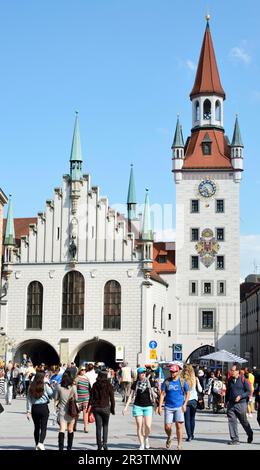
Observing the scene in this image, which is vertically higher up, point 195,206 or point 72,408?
point 195,206

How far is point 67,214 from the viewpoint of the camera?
5859cm

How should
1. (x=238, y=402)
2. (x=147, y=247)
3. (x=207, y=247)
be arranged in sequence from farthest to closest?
(x=207, y=247)
(x=147, y=247)
(x=238, y=402)

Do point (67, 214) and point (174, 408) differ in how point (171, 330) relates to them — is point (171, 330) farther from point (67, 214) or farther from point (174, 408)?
point (174, 408)

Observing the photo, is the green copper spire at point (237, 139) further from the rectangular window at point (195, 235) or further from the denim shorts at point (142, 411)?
the denim shorts at point (142, 411)

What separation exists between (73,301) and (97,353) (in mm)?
5502

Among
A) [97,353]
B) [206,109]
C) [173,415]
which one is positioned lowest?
[173,415]

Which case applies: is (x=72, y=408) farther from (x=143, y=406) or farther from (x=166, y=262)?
(x=166, y=262)

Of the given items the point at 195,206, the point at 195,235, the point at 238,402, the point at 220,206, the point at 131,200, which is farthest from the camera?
the point at 131,200

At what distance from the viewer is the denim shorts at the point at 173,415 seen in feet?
48.6

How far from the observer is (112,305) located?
2261 inches

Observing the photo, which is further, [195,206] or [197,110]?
[197,110]

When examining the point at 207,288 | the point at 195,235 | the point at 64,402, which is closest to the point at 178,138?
the point at 195,235
